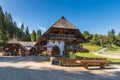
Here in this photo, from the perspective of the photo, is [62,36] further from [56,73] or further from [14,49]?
[14,49]

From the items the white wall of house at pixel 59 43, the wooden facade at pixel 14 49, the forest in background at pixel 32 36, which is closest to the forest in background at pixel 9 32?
the forest in background at pixel 32 36

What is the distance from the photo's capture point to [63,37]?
2947cm

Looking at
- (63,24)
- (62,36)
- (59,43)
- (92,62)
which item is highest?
(63,24)

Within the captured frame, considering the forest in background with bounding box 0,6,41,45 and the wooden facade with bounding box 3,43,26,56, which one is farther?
the forest in background with bounding box 0,6,41,45

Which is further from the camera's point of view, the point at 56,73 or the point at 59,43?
the point at 59,43

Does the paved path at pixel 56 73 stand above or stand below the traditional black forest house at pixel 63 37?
below

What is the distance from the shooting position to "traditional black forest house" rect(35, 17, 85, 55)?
2870 centimetres

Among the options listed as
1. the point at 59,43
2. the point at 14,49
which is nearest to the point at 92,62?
the point at 59,43

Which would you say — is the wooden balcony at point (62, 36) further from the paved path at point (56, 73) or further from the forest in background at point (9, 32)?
the forest in background at point (9, 32)

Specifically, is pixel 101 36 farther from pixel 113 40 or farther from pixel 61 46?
pixel 61 46

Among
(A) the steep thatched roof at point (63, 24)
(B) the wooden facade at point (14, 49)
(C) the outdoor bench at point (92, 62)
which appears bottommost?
(C) the outdoor bench at point (92, 62)

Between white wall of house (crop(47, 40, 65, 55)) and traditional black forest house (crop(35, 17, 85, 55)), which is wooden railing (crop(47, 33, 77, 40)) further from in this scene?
A: white wall of house (crop(47, 40, 65, 55))

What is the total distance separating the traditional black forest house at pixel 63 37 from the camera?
2870cm

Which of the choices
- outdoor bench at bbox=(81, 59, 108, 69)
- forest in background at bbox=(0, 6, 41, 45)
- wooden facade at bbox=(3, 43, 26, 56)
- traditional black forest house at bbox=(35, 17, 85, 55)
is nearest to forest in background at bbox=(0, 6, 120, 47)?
forest in background at bbox=(0, 6, 41, 45)
